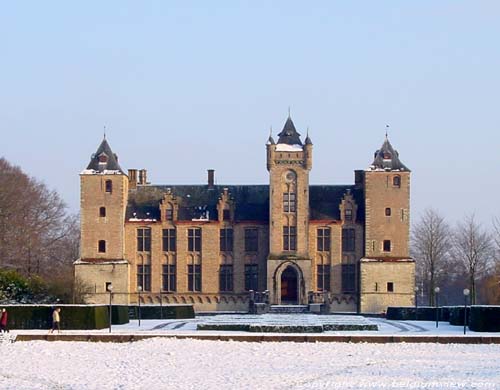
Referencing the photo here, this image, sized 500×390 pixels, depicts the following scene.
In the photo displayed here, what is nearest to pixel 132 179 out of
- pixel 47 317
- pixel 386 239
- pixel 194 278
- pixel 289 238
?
pixel 194 278

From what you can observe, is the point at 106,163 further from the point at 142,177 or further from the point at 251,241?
the point at 251,241

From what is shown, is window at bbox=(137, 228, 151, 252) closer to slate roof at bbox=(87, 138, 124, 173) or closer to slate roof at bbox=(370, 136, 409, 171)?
slate roof at bbox=(87, 138, 124, 173)

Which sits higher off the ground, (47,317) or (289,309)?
(47,317)

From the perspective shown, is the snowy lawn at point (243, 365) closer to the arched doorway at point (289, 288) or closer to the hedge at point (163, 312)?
the hedge at point (163, 312)

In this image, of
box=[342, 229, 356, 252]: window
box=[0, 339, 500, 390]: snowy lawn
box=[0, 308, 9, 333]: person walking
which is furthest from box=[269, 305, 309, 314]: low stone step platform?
box=[0, 339, 500, 390]: snowy lawn

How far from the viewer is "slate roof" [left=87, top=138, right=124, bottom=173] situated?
235 ft

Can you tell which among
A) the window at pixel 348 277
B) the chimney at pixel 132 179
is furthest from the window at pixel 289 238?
the chimney at pixel 132 179

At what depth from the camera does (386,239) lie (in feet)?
230

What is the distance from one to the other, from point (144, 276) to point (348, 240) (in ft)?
44.3

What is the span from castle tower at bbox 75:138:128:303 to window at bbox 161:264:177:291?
2571 millimetres

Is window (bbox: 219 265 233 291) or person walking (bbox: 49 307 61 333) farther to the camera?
window (bbox: 219 265 233 291)

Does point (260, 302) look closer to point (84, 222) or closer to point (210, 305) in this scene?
point (210, 305)

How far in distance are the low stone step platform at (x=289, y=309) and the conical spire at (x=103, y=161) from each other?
1450cm

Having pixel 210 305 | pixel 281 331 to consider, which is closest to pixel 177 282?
pixel 210 305
